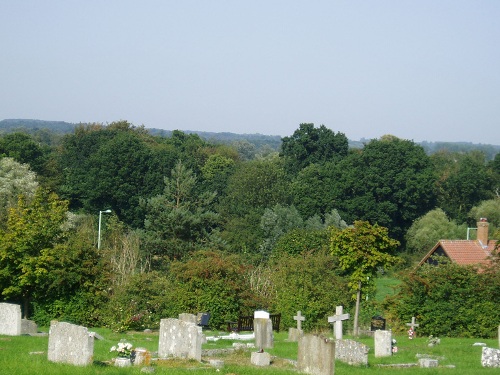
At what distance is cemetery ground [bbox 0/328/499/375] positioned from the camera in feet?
60.8

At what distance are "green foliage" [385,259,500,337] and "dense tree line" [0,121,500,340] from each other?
2.20 metres

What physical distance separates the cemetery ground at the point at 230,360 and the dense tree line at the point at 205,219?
698 cm

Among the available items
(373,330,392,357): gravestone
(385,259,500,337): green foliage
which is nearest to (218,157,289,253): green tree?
(385,259,500,337): green foliage

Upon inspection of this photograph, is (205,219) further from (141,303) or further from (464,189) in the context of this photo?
(464,189)

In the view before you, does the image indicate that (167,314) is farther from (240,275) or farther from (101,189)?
(101,189)

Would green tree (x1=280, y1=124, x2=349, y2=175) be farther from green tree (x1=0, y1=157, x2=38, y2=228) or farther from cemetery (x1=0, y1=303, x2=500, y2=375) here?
cemetery (x1=0, y1=303, x2=500, y2=375)

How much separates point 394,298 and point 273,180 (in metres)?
45.1

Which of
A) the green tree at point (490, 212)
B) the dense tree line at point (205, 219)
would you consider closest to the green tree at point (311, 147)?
the dense tree line at point (205, 219)

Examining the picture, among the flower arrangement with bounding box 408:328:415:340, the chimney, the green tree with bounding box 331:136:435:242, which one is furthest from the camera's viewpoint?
the green tree with bounding box 331:136:435:242

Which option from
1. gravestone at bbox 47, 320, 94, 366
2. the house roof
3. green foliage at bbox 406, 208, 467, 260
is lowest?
green foliage at bbox 406, 208, 467, 260

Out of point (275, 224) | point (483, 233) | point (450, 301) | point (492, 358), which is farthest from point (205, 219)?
point (492, 358)

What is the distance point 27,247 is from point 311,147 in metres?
71.2

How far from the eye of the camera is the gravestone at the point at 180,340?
21578 mm

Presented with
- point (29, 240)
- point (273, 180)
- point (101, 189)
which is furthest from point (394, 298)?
point (101, 189)
